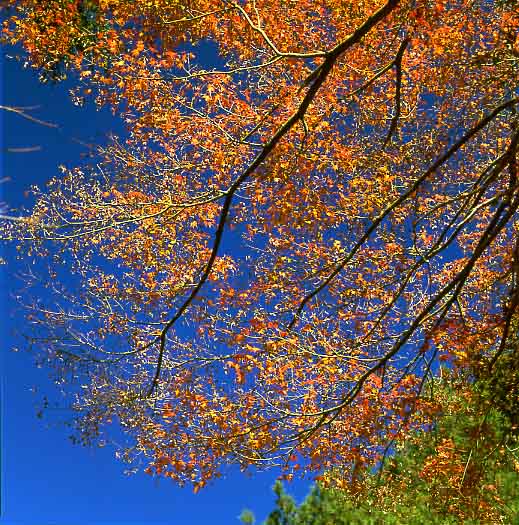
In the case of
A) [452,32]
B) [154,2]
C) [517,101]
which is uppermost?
[154,2]

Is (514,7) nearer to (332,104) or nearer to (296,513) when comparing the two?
(332,104)

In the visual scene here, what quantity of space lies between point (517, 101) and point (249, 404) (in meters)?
4.41

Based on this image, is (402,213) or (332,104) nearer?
(332,104)

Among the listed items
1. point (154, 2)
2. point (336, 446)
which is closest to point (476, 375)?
point (336, 446)

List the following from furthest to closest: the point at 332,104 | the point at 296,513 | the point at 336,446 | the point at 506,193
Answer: the point at 296,513 → the point at 332,104 → the point at 336,446 → the point at 506,193

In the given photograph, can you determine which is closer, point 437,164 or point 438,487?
point 437,164

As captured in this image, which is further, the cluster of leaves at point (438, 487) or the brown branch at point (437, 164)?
the cluster of leaves at point (438, 487)

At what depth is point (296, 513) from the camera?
14164 millimetres

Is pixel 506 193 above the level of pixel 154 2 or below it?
below

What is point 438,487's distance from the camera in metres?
9.89

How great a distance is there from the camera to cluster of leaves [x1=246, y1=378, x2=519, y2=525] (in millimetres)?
7595

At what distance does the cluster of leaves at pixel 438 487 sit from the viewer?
7.59 metres

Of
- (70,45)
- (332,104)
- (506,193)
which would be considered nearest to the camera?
(506,193)

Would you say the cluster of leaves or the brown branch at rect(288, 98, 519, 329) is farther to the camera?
the cluster of leaves
